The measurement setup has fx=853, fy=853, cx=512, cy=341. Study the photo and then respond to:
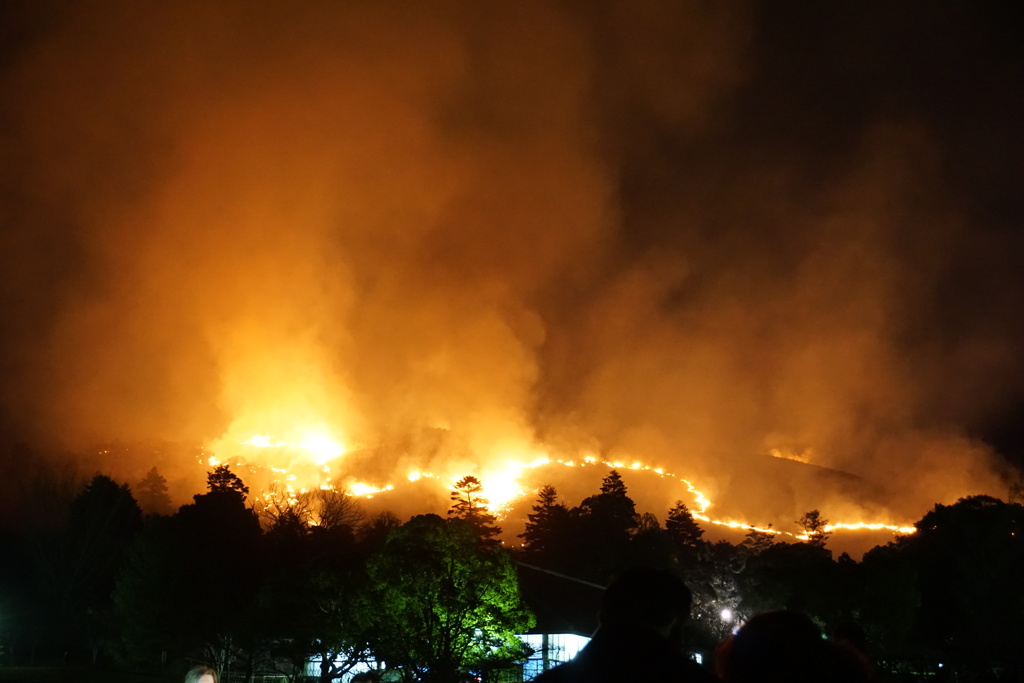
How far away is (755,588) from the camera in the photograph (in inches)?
1351

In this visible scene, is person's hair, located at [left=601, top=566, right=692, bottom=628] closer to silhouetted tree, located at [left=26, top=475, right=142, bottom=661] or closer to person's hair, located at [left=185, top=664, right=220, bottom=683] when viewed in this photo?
person's hair, located at [left=185, top=664, right=220, bottom=683]

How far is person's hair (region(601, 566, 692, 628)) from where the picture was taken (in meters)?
3.07

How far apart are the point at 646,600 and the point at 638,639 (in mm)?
165

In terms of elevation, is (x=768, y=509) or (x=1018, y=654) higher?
(x=768, y=509)

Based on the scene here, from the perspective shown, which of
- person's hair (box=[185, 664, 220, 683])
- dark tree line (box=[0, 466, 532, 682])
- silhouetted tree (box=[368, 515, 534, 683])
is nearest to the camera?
person's hair (box=[185, 664, 220, 683])

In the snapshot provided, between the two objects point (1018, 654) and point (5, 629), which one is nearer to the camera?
point (1018, 654)

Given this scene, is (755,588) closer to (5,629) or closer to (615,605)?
(615,605)

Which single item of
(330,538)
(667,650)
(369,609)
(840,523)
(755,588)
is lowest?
(667,650)

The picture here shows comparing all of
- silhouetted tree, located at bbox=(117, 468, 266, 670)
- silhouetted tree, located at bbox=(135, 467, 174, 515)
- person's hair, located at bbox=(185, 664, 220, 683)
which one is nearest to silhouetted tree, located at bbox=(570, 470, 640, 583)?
silhouetted tree, located at bbox=(117, 468, 266, 670)

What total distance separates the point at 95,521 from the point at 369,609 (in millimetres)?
35385

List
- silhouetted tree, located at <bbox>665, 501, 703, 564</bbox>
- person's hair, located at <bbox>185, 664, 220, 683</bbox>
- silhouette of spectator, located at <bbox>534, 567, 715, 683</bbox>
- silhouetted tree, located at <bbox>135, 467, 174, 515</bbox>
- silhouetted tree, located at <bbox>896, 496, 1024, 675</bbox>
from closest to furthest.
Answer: silhouette of spectator, located at <bbox>534, 567, 715, 683</bbox> < person's hair, located at <bbox>185, 664, 220, 683</bbox> < silhouetted tree, located at <bbox>896, 496, 1024, 675</bbox> < silhouetted tree, located at <bbox>665, 501, 703, 564</bbox> < silhouetted tree, located at <bbox>135, 467, 174, 515</bbox>

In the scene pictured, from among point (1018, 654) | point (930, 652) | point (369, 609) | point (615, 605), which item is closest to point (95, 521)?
point (369, 609)

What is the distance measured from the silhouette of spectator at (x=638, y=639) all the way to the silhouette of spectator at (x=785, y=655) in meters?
0.23

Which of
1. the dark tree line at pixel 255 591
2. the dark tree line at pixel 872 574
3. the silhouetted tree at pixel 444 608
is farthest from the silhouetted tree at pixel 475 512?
the silhouetted tree at pixel 444 608
